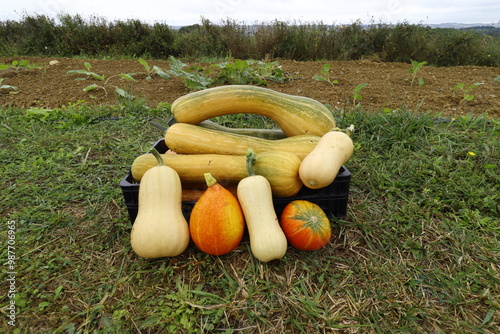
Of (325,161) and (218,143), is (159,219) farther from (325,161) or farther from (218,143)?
(325,161)

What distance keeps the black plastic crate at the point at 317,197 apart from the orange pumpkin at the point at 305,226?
139mm

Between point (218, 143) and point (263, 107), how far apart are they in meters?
0.43

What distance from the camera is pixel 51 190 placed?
2225 mm

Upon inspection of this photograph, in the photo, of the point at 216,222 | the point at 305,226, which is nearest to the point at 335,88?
the point at 305,226

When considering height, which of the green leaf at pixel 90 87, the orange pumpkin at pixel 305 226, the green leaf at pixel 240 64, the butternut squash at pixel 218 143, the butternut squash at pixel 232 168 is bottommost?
the orange pumpkin at pixel 305 226

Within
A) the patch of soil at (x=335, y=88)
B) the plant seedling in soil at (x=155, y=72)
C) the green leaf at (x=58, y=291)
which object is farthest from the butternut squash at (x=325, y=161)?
the plant seedling in soil at (x=155, y=72)

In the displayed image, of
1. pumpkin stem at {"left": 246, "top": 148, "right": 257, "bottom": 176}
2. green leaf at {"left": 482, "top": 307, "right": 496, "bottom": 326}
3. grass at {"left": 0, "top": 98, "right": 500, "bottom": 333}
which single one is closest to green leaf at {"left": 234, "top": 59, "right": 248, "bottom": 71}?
grass at {"left": 0, "top": 98, "right": 500, "bottom": 333}

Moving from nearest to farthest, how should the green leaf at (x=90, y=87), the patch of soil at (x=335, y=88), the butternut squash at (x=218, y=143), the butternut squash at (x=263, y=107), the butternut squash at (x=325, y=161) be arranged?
the butternut squash at (x=325, y=161) → the butternut squash at (x=218, y=143) → the butternut squash at (x=263, y=107) → the patch of soil at (x=335, y=88) → the green leaf at (x=90, y=87)

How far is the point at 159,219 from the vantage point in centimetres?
149

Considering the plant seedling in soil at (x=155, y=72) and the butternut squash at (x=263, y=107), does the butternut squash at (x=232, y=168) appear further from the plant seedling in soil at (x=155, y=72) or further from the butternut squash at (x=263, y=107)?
the plant seedling in soil at (x=155, y=72)

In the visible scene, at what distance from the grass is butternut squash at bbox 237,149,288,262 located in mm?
138

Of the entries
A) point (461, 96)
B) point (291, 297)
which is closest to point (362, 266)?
point (291, 297)

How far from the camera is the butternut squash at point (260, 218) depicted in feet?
4.79

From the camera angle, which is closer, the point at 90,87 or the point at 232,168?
the point at 232,168
